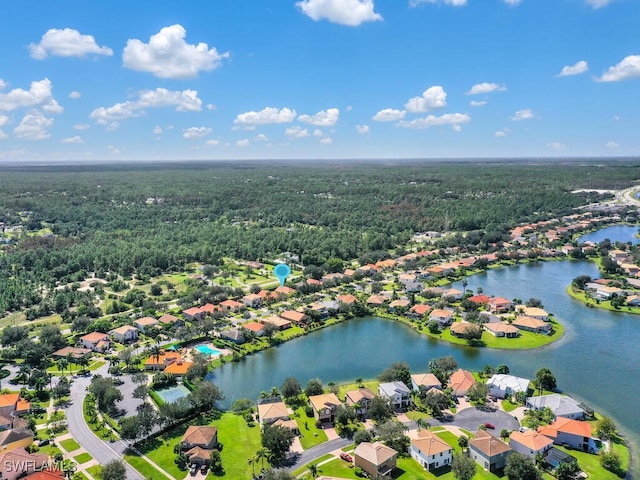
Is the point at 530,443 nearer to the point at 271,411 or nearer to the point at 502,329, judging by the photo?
the point at 271,411

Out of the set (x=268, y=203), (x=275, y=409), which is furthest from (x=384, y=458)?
(x=268, y=203)

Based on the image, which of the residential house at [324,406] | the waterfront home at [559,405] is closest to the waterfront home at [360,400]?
the residential house at [324,406]

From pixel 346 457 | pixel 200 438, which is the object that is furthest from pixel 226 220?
pixel 346 457

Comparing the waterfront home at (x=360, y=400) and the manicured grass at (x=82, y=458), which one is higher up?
the waterfront home at (x=360, y=400)

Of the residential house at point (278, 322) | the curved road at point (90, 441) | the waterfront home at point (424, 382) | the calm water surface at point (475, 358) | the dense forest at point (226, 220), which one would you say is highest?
the dense forest at point (226, 220)

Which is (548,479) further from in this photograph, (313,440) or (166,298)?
(166,298)

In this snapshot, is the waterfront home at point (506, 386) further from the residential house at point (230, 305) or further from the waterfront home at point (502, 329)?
the residential house at point (230, 305)
